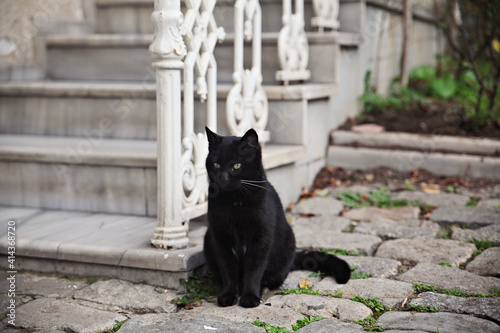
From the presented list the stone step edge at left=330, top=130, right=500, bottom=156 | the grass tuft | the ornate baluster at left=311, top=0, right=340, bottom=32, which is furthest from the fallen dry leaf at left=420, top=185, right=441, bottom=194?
the grass tuft

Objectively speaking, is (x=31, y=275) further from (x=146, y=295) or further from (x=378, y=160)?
(x=378, y=160)

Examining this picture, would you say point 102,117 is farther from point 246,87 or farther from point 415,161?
point 415,161

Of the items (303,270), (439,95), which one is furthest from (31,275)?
(439,95)

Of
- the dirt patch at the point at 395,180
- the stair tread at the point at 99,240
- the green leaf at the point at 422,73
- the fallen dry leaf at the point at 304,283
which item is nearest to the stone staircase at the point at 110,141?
the stair tread at the point at 99,240

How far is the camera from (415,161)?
4371 millimetres

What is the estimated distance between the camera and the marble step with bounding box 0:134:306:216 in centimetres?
321

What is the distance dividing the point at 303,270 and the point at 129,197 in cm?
106

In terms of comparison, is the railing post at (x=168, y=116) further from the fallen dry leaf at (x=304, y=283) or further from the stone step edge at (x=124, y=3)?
the stone step edge at (x=124, y=3)

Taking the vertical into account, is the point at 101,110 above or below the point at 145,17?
below

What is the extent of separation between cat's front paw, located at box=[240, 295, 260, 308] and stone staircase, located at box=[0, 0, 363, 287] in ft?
1.06

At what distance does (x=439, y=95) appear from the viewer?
5691 mm

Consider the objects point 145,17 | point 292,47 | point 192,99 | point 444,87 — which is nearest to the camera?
point 192,99

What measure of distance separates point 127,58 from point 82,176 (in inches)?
54.4

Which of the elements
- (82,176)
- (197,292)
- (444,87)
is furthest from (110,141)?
(444,87)
